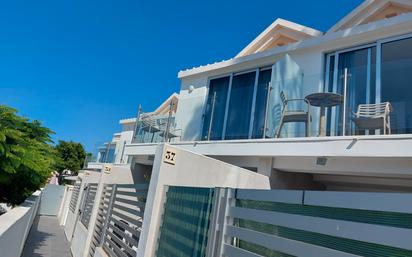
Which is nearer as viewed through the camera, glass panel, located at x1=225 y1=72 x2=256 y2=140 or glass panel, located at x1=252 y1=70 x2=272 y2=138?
glass panel, located at x1=252 y1=70 x2=272 y2=138

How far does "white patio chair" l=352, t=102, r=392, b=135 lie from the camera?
20.4 ft

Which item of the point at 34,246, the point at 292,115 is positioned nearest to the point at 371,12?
the point at 292,115

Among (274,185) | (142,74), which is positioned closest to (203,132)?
(274,185)

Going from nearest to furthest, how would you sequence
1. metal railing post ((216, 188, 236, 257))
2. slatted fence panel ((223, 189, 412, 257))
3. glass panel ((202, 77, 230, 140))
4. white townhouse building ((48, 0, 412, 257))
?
slatted fence panel ((223, 189, 412, 257))
white townhouse building ((48, 0, 412, 257))
metal railing post ((216, 188, 236, 257))
glass panel ((202, 77, 230, 140))

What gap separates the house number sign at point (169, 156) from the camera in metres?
4.81

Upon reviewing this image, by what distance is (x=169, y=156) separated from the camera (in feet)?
15.9

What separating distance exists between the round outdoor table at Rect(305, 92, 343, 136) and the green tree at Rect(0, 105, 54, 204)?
257 inches

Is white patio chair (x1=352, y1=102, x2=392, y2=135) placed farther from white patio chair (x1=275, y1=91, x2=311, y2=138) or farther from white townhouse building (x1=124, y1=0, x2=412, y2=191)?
white patio chair (x1=275, y1=91, x2=311, y2=138)

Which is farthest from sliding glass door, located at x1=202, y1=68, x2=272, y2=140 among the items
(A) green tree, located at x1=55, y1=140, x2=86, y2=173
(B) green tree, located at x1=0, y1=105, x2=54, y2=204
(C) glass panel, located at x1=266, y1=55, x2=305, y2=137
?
(A) green tree, located at x1=55, y1=140, x2=86, y2=173

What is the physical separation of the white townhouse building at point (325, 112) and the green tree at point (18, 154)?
2978 mm

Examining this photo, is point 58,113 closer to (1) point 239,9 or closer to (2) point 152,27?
(2) point 152,27

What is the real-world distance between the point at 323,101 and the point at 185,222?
14.3 ft

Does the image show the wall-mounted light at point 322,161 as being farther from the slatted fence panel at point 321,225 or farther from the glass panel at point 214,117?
the slatted fence panel at point 321,225

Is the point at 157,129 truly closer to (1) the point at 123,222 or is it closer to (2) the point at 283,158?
(1) the point at 123,222
